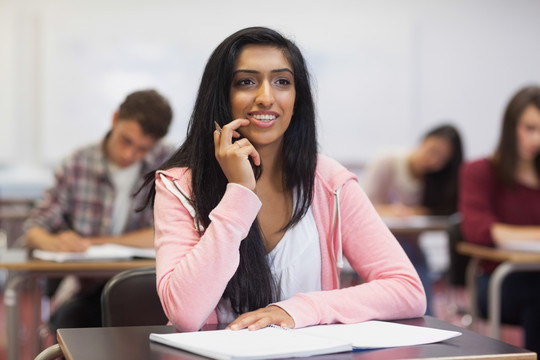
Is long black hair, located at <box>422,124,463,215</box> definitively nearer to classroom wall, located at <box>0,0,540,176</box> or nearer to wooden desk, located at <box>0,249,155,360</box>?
classroom wall, located at <box>0,0,540,176</box>

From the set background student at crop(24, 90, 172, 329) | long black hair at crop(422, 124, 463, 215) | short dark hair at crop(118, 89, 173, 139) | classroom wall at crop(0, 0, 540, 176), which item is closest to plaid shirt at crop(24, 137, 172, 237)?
background student at crop(24, 90, 172, 329)

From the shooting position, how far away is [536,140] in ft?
10.7

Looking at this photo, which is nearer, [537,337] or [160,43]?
[537,337]

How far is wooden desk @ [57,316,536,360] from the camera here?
1130 mm

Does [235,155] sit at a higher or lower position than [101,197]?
higher

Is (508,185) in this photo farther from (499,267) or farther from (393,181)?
(393,181)

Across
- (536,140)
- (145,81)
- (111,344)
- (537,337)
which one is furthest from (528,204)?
(145,81)

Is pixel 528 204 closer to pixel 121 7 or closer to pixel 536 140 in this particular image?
pixel 536 140

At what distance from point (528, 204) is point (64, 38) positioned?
446cm

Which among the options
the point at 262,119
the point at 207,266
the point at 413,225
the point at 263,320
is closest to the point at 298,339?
the point at 263,320

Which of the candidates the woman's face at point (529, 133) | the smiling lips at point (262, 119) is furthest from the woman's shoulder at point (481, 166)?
the smiling lips at point (262, 119)

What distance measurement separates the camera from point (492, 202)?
336 centimetres

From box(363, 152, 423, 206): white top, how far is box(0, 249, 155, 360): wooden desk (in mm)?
2718

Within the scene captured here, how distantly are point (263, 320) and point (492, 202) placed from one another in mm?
2244
